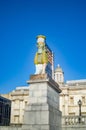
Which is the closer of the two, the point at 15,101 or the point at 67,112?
the point at 67,112

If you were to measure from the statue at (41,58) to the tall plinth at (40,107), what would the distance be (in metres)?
0.52

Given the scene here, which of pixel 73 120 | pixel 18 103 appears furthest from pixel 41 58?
pixel 18 103

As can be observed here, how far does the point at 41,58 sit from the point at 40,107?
2.93 m

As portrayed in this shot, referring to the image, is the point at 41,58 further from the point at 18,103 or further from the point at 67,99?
the point at 18,103

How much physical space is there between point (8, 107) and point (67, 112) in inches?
781

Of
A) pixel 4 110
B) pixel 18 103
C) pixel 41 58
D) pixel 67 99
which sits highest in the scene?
pixel 41 58

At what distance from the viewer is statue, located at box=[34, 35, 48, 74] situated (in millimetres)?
13622

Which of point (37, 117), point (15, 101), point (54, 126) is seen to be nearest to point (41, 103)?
point (37, 117)

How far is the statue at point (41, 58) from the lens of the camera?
13622 millimetres

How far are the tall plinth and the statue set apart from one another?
522mm

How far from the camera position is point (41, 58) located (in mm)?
13750

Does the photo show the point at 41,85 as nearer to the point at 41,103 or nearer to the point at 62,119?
the point at 41,103

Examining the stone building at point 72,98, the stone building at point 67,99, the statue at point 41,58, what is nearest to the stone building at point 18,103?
the stone building at point 67,99

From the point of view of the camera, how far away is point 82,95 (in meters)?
55.9
